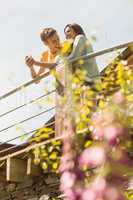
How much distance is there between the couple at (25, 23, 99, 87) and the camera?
6.14 metres

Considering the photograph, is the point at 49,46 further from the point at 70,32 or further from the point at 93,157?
the point at 93,157

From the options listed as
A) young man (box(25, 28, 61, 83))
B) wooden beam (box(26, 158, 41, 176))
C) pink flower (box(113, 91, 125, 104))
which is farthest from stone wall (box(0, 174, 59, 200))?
pink flower (box(113, 91, 125, 104))

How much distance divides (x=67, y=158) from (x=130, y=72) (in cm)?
Result: 183

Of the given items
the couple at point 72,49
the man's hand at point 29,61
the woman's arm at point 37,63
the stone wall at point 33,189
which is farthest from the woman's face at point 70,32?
the stone wall at point 33,189

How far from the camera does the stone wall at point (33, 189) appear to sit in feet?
26.0

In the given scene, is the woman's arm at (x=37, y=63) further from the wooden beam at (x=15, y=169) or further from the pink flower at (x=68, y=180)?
the pink flower at (x=68, y=180)

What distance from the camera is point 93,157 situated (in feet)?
8.61

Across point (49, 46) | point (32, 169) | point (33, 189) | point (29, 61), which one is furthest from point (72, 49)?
point (33, 189)

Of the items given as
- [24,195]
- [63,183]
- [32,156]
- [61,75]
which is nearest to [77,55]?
[61,75]

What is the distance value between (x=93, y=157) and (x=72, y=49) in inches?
147

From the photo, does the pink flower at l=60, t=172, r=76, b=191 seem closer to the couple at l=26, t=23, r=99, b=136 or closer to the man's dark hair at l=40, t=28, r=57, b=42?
the couple at l=26, t=23, r=99, b=136

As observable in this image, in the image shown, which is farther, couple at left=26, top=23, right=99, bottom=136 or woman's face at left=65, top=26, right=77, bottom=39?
woman's face at left=65, top=26, right=77, bottom=39

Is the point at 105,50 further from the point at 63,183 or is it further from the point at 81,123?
the point at 63,183

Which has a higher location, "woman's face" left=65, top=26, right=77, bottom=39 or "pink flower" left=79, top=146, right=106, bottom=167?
"woman's face" left=65, top=26, right=77, bottom=39
